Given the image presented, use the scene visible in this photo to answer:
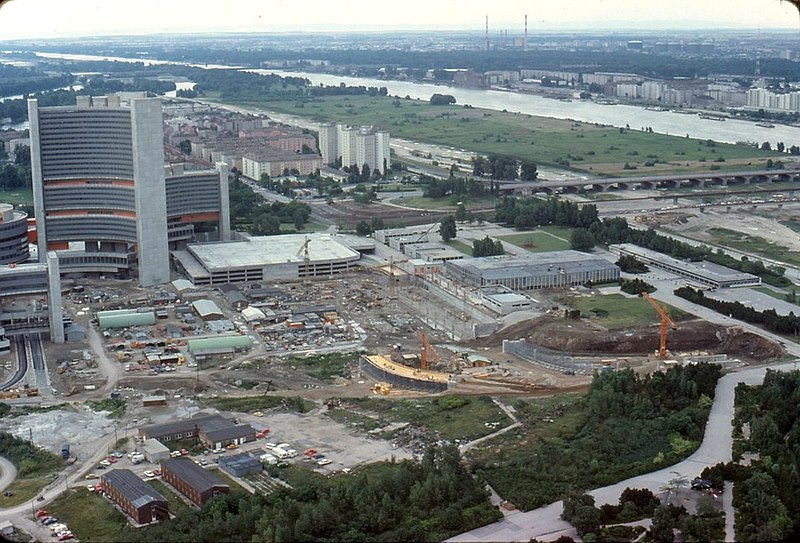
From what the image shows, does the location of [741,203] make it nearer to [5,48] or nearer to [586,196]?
[586,196]

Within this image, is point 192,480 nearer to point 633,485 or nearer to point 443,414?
point 443,414

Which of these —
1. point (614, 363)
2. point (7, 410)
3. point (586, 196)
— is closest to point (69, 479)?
point (7, 410)

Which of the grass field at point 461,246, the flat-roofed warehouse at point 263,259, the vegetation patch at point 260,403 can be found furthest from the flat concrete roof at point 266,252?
the vegetation patch at point 260,403

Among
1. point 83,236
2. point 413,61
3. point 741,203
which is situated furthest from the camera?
point 413,61

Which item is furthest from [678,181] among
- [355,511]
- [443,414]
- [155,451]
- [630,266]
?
[355,511]

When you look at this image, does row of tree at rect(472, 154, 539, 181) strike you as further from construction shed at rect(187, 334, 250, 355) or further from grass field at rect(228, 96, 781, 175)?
construction shed at rect(187, 334, 250, 355)
